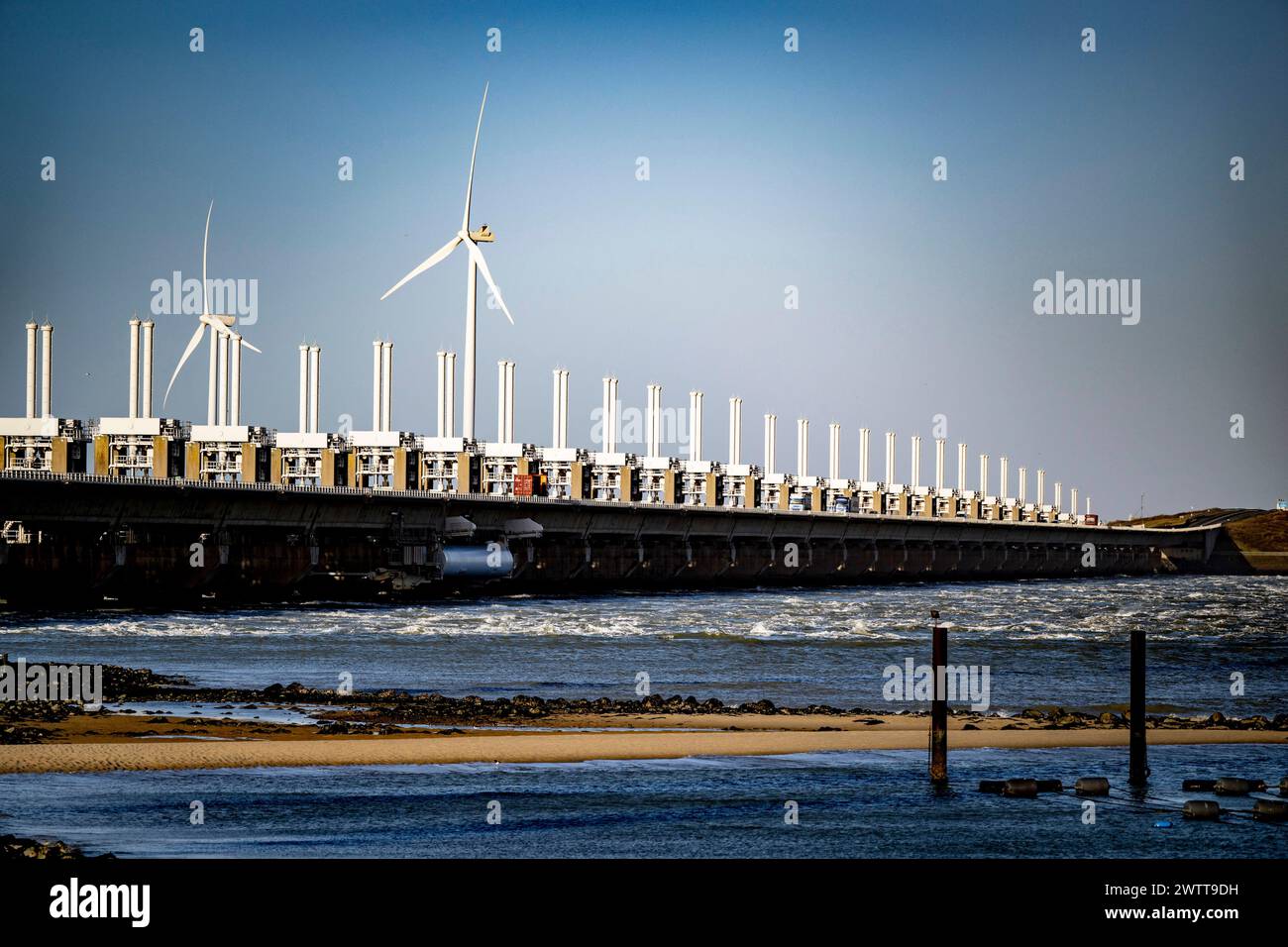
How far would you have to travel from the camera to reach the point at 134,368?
113938mm

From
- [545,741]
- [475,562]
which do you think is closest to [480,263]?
[475,562]

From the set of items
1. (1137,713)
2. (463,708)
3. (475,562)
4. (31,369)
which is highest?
(31,369)

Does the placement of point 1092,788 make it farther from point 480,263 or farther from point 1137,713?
point 480,263

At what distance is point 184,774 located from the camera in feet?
83.7

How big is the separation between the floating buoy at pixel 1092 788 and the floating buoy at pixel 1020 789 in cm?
69

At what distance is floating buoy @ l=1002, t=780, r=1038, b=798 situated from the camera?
979 inches

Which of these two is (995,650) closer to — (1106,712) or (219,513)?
(1106,712)

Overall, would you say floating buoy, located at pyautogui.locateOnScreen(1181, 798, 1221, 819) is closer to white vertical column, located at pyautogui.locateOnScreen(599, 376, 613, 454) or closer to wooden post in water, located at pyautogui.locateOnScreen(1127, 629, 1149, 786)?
wooden post in water, located at pyautogui.locateOnScreen(1127, 629, 1149, 786)

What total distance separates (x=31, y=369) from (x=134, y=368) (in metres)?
7.15

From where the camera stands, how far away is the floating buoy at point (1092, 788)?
82.1 feet

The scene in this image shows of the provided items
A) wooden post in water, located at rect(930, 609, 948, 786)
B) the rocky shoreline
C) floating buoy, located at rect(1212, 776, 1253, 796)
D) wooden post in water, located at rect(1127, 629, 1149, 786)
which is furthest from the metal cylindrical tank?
floating buoy, located at rect(1212, 776, 1253, 796)

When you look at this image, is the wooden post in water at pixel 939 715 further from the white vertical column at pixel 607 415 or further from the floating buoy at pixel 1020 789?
the white vertical column at pixel 607 415

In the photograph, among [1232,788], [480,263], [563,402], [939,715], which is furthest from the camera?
[563,402]

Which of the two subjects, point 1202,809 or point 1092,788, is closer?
point 1202,809
